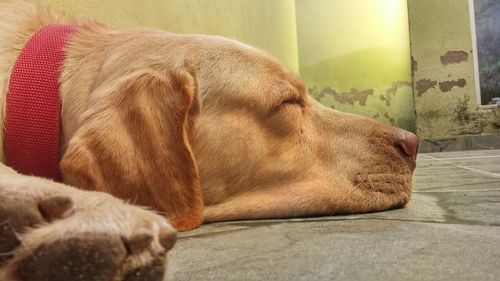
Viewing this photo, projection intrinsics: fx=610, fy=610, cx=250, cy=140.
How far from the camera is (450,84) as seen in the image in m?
6.67

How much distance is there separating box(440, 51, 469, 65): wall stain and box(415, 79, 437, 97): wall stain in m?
0.24

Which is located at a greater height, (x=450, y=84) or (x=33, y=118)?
(x=33, y=118)

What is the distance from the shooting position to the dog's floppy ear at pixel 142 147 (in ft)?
4.41

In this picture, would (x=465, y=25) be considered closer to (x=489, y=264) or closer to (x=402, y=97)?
(x=402, y=97)

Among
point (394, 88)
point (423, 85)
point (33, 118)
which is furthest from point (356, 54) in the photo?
point (33, 118)

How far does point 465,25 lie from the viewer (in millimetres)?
6598

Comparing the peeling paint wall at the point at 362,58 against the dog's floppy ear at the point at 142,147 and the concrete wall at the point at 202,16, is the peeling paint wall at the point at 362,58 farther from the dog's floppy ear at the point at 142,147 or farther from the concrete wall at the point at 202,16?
the dog's floppy ear at the point at 142,147

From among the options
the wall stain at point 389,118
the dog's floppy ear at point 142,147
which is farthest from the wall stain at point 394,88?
the dog's floppy ear at point 142,147

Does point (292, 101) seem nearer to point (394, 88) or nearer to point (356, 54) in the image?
point (394, 88)

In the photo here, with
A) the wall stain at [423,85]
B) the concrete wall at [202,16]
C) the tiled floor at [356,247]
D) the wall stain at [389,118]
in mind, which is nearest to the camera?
the tiled floor at [356,247]

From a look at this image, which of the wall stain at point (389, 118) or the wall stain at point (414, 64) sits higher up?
the wall stain at point (414, 64)

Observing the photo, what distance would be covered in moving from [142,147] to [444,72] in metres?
5.85

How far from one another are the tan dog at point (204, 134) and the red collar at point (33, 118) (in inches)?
1.0

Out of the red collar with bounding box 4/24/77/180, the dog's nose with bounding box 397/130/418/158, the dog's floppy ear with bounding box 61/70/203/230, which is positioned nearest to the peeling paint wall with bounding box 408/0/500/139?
the dog's nose with bounding box 397/130/418/158
